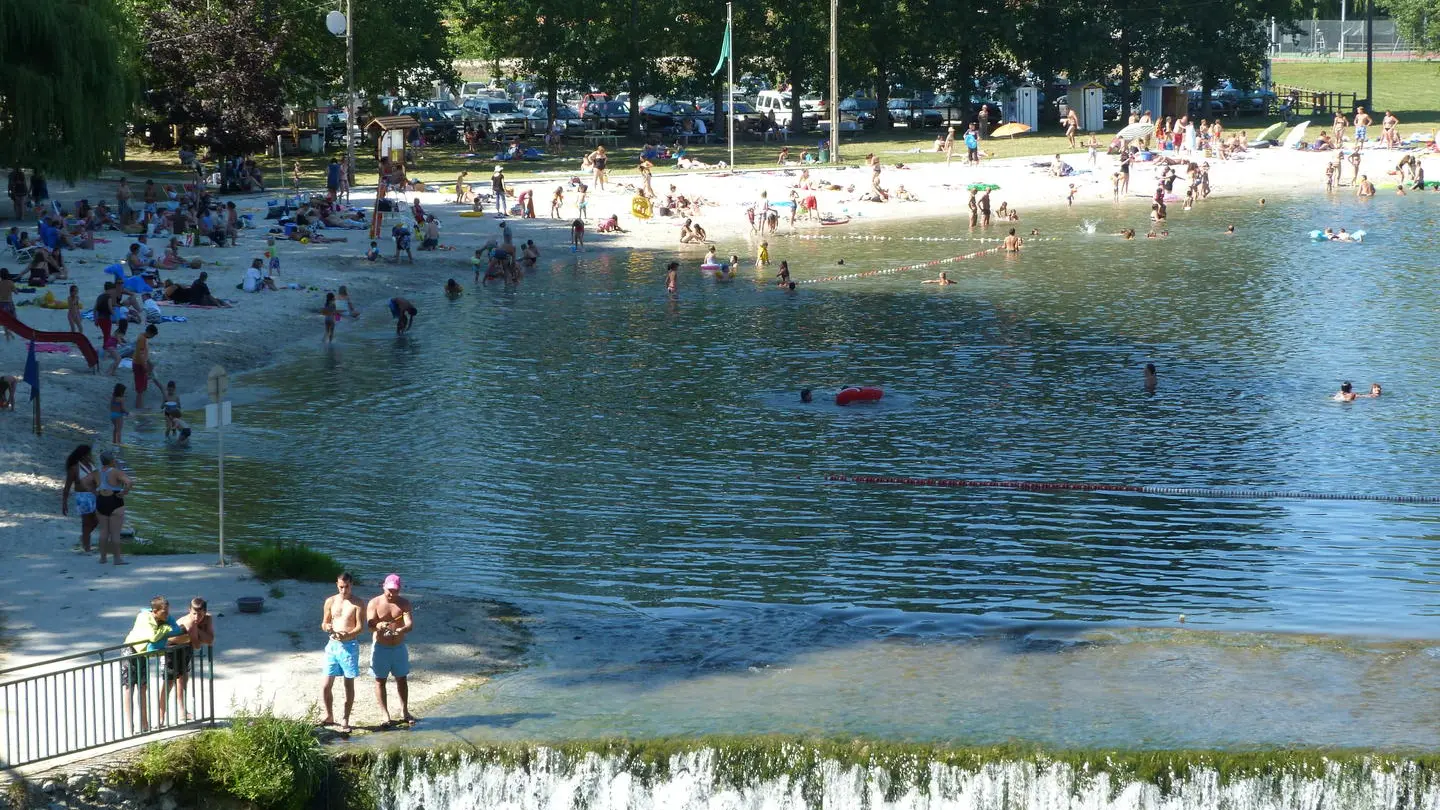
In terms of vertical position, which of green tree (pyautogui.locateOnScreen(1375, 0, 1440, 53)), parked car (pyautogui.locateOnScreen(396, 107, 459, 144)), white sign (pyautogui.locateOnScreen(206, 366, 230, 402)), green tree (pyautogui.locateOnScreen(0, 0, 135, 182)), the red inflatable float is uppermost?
green tree (pyautogui.locateOnScreen(1375, 0, 1440, 53))

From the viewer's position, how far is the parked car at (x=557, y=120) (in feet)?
260

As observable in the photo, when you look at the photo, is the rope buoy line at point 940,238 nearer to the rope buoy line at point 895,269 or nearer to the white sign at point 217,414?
the rope buoy line at point 895,269

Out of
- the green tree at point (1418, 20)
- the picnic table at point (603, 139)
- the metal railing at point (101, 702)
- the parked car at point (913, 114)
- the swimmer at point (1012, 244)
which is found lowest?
the metal railing at point (101, 702)

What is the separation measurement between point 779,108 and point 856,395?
2189 inches

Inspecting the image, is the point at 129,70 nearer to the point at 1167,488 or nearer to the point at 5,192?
the point at 5,192

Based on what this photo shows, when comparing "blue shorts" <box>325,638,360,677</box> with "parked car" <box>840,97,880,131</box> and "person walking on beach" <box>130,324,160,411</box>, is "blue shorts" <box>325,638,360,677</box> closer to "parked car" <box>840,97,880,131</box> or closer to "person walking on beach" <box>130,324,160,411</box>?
"person walking on beach" <box>130,324,160,411</box>

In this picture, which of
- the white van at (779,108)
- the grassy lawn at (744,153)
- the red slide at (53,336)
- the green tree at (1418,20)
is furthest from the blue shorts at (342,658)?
the green tree at (1418,20)

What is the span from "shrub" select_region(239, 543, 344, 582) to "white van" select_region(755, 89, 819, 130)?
211ft

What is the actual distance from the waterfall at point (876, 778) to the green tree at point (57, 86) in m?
21.2

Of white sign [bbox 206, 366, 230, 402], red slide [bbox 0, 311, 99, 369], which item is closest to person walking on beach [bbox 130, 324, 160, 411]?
red slide [bbox 0, 311, 99, 369]

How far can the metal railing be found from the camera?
47.6ft

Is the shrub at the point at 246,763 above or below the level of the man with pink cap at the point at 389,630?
below

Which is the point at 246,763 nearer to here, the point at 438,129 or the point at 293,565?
the point at 293,565

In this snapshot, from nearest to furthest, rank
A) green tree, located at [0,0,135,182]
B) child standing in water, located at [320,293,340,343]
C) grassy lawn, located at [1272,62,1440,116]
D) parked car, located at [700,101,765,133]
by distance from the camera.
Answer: green tree, located at [0,0,135,182] < child standing in water, located at [320,293,340,343] < parked car, located at [700,101,765,133] < grassy lawn, located at [1272,62,1440,116]
